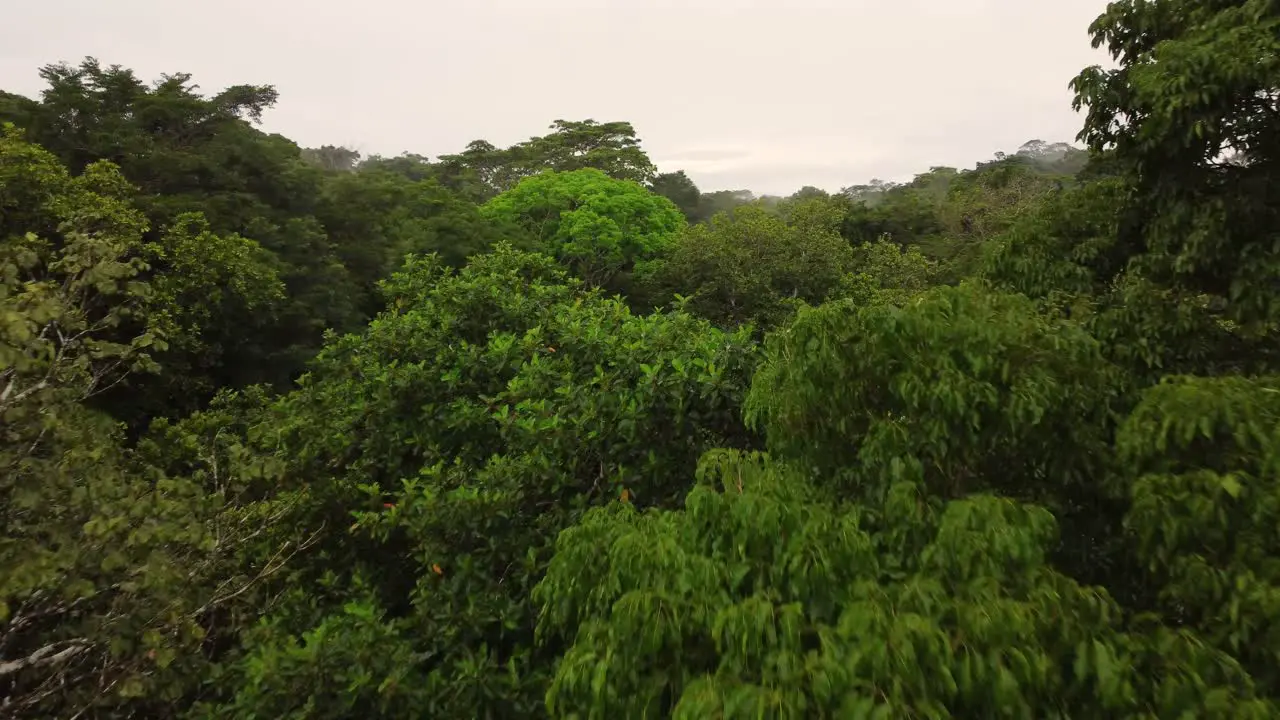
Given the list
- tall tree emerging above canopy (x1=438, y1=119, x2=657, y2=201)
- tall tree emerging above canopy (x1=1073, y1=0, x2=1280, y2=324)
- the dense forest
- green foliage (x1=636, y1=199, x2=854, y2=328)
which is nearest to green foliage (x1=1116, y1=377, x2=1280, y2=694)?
the dense forest

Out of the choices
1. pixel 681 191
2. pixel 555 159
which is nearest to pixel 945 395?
pixel 555 159

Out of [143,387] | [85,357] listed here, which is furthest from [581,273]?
[85,357]

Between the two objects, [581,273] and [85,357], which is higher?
[85,357]

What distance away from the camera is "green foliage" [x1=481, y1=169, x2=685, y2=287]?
891 inches

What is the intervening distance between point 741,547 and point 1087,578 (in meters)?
2.12

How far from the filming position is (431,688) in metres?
4.35

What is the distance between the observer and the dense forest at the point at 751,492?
2.47 meters

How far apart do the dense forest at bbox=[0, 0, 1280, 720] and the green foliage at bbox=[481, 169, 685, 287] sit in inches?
565

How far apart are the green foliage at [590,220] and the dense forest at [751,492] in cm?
1434

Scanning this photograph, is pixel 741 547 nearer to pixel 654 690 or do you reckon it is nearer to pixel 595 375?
pixel 654 690

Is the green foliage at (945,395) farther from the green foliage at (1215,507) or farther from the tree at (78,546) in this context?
the tree at (78,546)

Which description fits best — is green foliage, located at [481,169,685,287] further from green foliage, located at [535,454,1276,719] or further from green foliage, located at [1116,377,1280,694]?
green foliage, located at [1116,377,1280,694]

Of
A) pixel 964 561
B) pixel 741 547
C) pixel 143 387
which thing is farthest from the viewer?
pixel 143 387

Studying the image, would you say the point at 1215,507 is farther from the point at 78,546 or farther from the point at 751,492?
the point at 78,546
